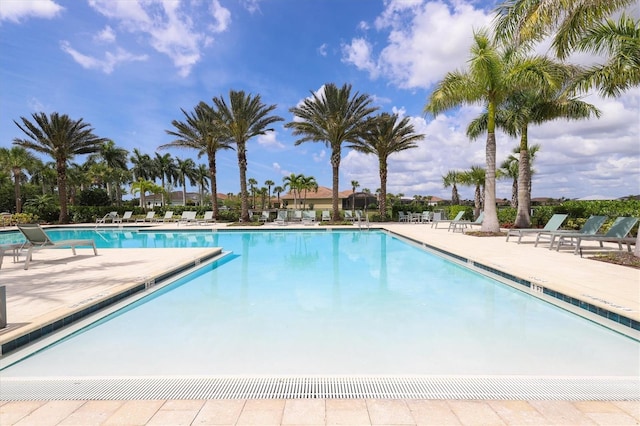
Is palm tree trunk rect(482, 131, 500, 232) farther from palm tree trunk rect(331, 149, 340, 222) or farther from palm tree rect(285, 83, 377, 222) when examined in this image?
palm tree trunk rect(331, 149, 340, 222)

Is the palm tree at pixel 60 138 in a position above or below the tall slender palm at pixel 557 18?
above

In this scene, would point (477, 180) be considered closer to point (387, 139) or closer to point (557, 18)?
point (387, 139)

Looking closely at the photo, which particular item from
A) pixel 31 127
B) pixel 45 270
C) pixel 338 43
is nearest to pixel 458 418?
pixel 45 270

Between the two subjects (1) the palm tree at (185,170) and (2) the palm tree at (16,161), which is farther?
(1) the palm tree at (185,170)

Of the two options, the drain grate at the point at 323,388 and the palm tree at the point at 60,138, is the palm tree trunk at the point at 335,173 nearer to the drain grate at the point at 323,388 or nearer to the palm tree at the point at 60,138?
the palm tree at the point at 60,138

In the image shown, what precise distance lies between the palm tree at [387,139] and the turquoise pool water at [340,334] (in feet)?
57.8

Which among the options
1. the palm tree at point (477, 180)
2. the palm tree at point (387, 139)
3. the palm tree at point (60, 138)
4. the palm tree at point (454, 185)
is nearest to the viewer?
the palm tree at point (387, 139)

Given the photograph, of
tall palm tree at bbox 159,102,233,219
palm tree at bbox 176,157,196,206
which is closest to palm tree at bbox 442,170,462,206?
tall palm tree at bbox 159,102,233,219

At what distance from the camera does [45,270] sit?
6.97 m

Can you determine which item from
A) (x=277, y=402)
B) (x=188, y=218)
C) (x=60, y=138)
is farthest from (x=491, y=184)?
(x=60, y=138)

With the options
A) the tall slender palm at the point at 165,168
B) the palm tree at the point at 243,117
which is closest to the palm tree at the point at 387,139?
the palm tree at the point at 243,117

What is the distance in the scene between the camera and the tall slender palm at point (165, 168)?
170ft

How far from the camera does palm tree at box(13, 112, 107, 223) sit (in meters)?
24.1

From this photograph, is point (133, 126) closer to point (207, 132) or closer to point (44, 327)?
point (207, 132)
